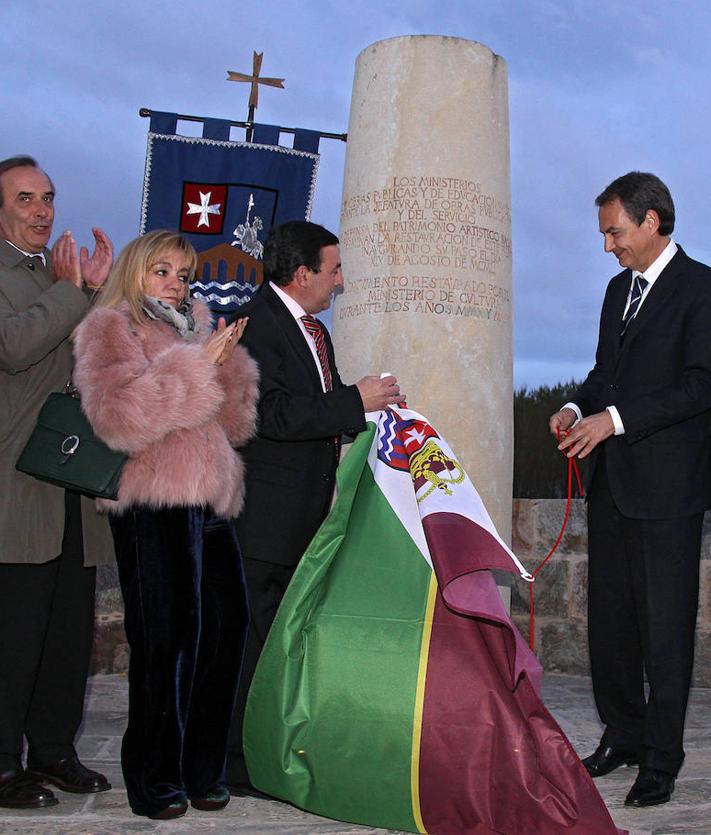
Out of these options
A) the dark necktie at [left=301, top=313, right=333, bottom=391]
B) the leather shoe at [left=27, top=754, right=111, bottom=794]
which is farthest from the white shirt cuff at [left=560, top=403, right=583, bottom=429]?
the leather shoe at [left=27, top=754, right=111, bottom=794]

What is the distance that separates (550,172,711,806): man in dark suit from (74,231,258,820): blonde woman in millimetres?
1282

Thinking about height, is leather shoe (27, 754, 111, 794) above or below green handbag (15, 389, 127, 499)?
below

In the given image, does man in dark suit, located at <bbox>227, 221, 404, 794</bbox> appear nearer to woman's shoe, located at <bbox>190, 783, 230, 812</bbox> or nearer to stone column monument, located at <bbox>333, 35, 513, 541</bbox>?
woman's shoe, located at <bbox>190, 783, 230, 812</bbox>

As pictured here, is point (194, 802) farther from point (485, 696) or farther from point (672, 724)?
point (672, 724)

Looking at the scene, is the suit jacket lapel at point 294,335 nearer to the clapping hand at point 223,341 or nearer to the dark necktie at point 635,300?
the clapping hand at point 223,341

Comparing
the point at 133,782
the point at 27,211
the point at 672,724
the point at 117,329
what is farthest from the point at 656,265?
the point at 133,782

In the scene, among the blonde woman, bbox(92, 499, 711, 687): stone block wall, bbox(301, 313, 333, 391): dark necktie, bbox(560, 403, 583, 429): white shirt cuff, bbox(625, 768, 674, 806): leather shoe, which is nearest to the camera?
the blonde woman

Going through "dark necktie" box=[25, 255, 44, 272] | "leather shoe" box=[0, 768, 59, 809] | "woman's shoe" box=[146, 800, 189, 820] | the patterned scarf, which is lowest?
"leather shoe" box=[0, 768, 59, 809]

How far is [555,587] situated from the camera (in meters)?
6.92

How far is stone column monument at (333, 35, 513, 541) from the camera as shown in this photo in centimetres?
569

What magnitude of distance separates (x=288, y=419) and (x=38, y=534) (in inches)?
Answer: 34.5

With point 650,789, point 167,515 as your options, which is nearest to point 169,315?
point 167,515

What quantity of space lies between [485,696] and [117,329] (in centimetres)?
154

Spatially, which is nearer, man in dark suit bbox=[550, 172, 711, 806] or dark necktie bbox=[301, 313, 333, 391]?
man in dark suit bbox=[550, 172, 711, 806]
